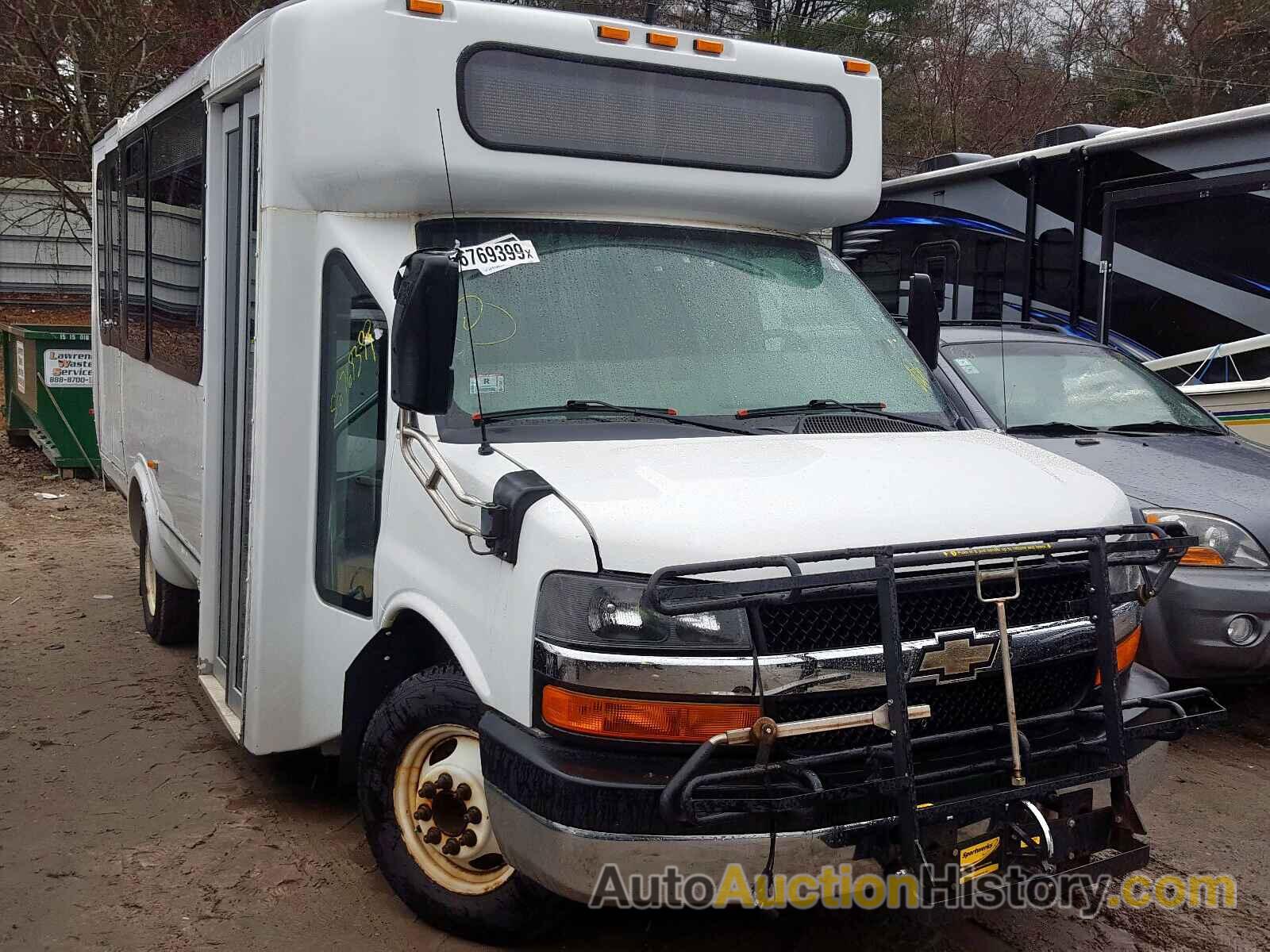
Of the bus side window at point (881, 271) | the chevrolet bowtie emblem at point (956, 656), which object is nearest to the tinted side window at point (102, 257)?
the chevrolet bowtie emblem at point (956, 656)

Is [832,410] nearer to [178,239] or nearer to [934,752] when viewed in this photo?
[934,752]

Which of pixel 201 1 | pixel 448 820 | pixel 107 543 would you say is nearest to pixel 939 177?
pixel 107 543

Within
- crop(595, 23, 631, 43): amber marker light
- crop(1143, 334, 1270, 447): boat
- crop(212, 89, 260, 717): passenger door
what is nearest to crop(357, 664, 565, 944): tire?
crop(212, 89, 260, 717): passenger door

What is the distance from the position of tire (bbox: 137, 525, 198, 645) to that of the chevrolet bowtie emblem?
4832 mm

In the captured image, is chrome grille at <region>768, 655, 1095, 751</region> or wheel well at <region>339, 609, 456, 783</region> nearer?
chrome grille at <region>768, 655, 1095, 751</region>

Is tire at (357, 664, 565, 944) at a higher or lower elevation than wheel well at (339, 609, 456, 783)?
lower

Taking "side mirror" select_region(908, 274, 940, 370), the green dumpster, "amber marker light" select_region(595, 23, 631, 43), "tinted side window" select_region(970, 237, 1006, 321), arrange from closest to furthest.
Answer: "amber marker light" select_region(595, 23, 631, 43) → "side mirror" select_region(908, 274, 940, 370) → "tinted side window" select_region(970, 237, 1006, 321) → the green dumpster

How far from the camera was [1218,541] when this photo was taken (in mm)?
5727

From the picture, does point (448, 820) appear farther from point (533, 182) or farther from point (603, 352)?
point (533, 182)

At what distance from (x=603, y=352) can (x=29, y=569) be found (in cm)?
677

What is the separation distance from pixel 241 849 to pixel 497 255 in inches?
88.9

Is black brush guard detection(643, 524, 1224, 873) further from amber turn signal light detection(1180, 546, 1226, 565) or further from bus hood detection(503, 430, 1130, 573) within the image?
amber turn signal light detection(1180, 546, 1226, 565)

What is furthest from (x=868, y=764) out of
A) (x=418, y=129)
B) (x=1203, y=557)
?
(x=1203, y=557)

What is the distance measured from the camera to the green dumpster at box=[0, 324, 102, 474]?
13125 millimetres
